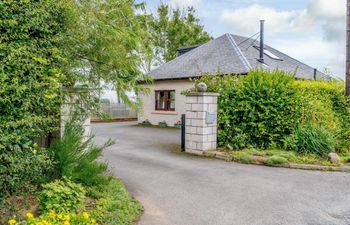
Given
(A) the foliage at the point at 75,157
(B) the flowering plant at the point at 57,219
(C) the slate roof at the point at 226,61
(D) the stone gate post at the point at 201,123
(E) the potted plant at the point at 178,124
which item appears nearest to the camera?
(B) the flowering plant at the point at 57,219

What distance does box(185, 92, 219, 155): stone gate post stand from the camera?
9.09 meters

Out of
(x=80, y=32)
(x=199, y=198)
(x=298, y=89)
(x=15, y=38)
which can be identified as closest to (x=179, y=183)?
(x=199, y=198)

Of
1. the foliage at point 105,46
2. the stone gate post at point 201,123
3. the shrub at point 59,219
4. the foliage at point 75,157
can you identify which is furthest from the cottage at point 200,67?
the shrub at point 59,219

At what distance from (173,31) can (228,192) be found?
23.5m

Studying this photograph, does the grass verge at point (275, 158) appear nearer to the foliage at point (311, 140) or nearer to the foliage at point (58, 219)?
the foliage at point (311, 140)

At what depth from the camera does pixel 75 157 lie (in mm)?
4766

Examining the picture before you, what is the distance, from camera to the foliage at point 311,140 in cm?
841

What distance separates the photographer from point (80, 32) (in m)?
4.95

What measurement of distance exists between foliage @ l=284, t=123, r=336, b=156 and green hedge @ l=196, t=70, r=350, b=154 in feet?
0.91

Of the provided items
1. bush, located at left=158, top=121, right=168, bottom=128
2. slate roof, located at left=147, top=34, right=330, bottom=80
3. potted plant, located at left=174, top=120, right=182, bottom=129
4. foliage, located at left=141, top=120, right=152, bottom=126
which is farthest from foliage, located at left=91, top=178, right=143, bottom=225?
foliage, located at left=141, top=120, right=152, bottom=126

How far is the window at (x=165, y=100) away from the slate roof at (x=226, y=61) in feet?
3.50

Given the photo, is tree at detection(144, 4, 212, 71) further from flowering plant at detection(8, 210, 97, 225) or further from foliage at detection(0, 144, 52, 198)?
flowering plant at detection(8, 210, 97, 225)

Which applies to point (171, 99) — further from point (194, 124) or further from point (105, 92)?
point (105, 92)

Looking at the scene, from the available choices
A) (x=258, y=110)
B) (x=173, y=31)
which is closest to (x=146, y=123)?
(x=258, y=110)
